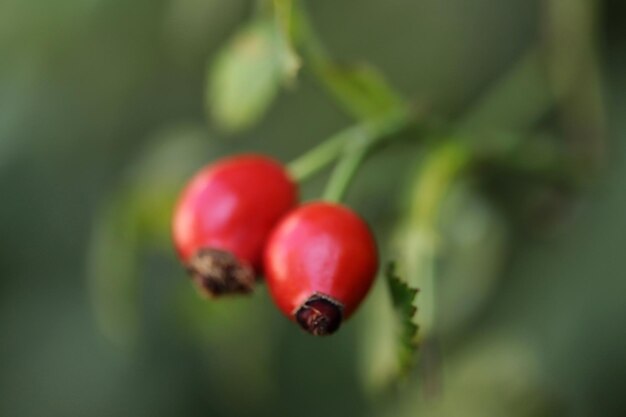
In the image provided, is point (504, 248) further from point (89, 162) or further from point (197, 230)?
point (89, 162)

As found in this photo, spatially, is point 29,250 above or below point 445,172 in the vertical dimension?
above

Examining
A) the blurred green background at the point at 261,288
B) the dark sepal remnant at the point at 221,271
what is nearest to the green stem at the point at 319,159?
the dark sepal remnant at the point at 221,271

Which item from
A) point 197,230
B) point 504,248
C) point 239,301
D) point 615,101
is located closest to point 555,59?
point 615,101

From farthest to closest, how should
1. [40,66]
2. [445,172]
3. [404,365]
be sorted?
[40,66] < [445,172] < [404,365]

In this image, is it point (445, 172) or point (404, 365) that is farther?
point (445, 172)

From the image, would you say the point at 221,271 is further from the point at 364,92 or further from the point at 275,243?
the point at 364,92

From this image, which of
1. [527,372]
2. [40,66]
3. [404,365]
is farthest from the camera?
[40,66]

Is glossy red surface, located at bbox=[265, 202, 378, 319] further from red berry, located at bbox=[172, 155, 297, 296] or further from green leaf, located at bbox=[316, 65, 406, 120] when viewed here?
green leaf, located at bbox=[316, 65, 406, 120]

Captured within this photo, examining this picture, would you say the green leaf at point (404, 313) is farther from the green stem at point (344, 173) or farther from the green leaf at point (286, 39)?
the green leaf at point (286, 39)
